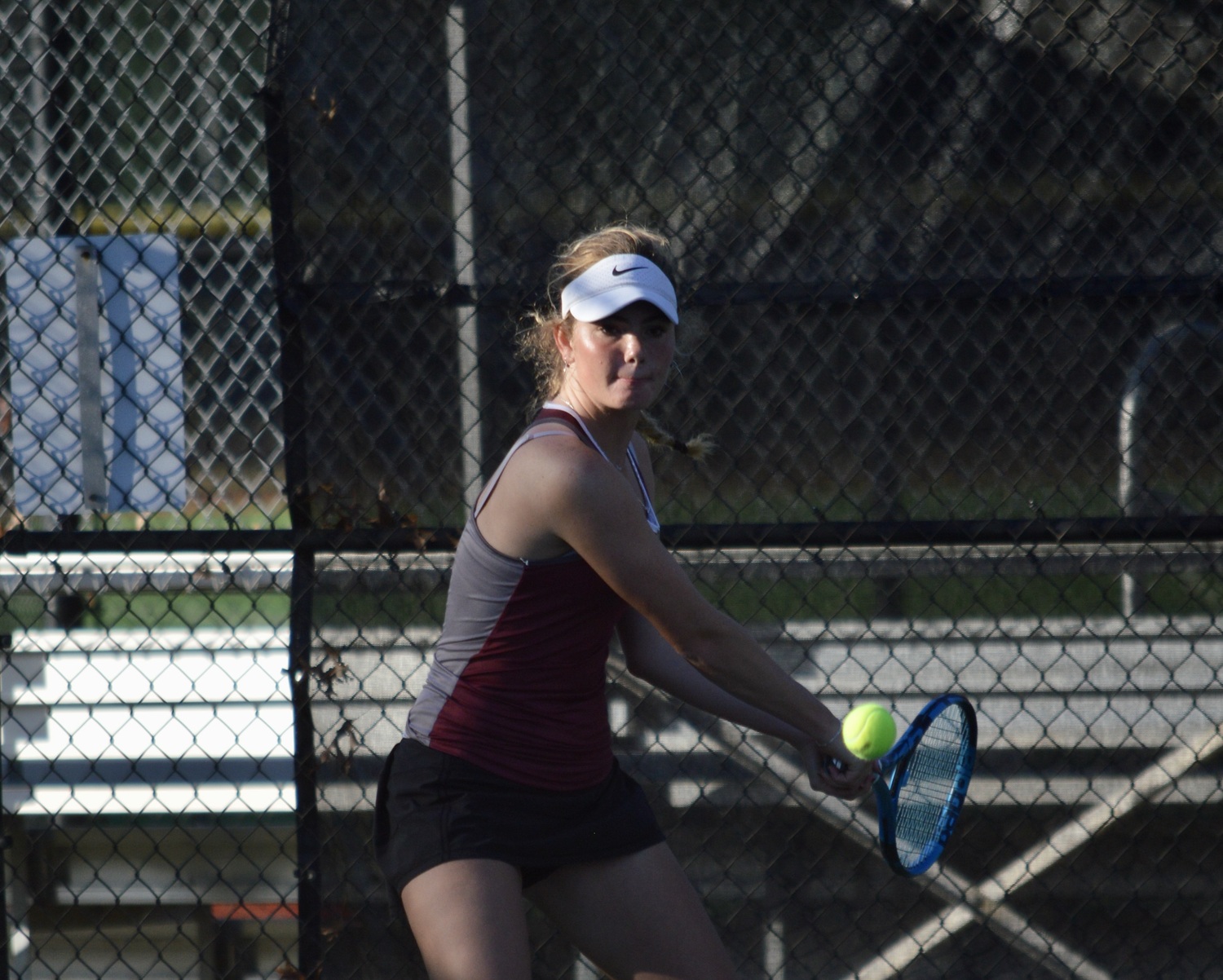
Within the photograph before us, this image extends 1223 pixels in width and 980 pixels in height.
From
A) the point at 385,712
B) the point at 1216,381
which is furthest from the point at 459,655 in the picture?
the point at 1216,381

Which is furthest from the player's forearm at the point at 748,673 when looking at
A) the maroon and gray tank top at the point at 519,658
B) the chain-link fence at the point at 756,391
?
the chain-link fence at the point at 756,391

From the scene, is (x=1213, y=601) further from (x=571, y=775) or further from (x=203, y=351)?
(x=203, y=351)

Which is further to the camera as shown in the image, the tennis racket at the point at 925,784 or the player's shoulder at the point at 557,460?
the tennis racket at the point at 925,784

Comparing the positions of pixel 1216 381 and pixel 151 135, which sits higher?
pixel 151 135

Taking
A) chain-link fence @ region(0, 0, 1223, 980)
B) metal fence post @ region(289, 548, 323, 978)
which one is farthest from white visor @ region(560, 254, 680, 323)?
metal fence post @ region(289, 548, 323, 978)

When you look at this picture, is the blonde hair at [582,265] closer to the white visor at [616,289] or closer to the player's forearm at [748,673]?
the white visor at [616,289]

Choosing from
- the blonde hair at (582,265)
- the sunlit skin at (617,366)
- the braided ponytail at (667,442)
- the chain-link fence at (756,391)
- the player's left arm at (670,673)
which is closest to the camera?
the sunlit skin at (617,366)

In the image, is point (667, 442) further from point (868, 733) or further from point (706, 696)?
point (868, 733)

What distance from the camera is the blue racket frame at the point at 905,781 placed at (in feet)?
6.36

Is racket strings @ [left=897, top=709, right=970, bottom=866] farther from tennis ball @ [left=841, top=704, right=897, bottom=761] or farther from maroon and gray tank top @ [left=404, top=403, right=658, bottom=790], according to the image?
maroon and gray tank top @ [left=404, top=403, right=658, bottom=790]

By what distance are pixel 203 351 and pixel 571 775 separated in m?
1.79

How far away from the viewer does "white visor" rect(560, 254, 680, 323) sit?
183cm

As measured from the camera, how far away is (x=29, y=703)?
124 inches

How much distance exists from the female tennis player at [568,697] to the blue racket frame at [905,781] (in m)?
0.10
